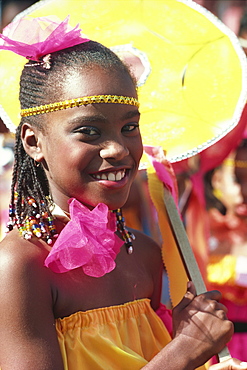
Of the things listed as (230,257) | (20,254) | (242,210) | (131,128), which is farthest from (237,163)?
(20,254)

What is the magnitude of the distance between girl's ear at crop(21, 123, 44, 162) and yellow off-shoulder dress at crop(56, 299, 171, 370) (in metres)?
0.45

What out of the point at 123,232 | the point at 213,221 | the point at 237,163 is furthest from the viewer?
the point at 213,221

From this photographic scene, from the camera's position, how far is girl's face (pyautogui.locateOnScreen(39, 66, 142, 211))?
163 centimetres

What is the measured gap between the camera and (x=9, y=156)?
14.2ft

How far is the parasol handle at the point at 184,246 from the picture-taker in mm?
1880

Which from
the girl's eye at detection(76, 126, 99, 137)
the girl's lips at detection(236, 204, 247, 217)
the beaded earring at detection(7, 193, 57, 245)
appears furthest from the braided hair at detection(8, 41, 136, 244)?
the girl's lips at detection(236, 204, 247, 217)

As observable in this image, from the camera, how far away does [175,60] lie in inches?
86.0

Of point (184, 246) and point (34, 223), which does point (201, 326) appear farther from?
point (34, 223)

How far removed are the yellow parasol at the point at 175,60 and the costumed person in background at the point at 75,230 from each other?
0.37 metres

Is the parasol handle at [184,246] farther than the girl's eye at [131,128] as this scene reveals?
Yes

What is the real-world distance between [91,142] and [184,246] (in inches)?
20.1

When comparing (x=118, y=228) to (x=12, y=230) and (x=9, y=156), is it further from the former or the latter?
(x=9, y=156)

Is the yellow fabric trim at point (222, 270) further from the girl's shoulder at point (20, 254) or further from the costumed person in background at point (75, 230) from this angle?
the girl's shoulder at point (20, 254)

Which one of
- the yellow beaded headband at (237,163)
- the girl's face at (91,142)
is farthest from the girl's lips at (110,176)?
the yellow beaded headband at (237,163)
